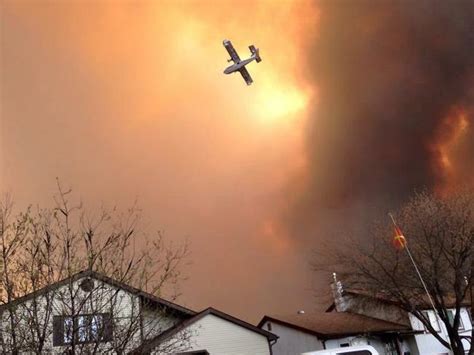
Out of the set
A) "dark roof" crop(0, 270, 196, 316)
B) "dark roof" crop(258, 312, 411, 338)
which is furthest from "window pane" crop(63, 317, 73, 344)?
"dark roof" crop(258, 312, 411, 338)

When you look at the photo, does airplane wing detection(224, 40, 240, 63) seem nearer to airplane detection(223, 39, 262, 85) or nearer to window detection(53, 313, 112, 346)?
airplane detection(223, 39, 262, 85)

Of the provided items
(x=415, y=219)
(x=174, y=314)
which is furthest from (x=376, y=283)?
(x=174, y=314)

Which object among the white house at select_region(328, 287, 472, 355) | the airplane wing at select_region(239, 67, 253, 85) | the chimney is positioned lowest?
the white house at select_region(328, 287, 472, 355)

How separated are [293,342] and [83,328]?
2316cm

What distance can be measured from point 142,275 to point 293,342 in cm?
2208

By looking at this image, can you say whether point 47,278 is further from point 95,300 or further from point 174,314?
point 174,314

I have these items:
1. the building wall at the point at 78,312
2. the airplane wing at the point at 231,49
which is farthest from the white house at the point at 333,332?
the building wall at the point at 78,312

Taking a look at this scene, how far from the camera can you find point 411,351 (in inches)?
1206

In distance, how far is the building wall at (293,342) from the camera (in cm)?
2947

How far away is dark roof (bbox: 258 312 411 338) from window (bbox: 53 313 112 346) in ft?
67.2

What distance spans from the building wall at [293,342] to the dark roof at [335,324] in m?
0.41

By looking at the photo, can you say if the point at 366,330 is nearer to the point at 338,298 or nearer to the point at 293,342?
the point at 293,342

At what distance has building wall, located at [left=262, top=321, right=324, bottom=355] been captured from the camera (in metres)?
29.5

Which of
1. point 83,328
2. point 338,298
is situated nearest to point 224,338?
point 83,328
